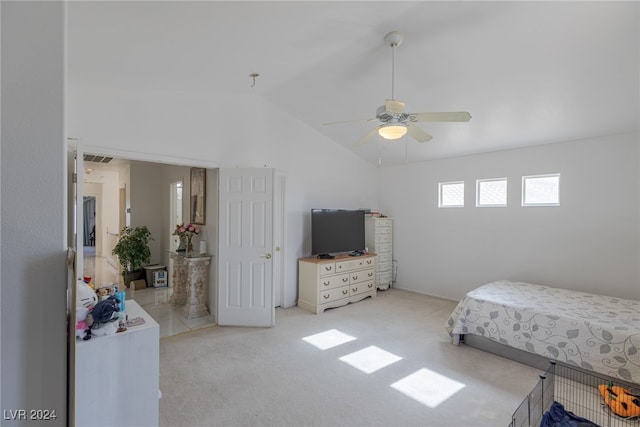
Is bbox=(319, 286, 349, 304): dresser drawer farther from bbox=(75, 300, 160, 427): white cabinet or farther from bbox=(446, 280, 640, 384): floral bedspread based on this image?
bbox=(75, 300, 160, 427): white cabinet

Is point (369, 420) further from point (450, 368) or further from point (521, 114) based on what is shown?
point (521, 114)

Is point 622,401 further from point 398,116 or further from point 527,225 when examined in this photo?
point 398,116

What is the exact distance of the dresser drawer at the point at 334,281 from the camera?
4461 mm

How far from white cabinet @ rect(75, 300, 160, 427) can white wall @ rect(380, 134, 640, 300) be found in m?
4.62

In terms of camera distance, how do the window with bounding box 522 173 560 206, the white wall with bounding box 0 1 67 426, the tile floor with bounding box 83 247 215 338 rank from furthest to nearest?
the window with bounding box 522 173 560 206 < the tile floor with bounding box 83 247 215 338 < the white wall with bounding box 0 1 67 426

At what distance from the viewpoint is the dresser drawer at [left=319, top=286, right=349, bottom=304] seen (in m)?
4.45

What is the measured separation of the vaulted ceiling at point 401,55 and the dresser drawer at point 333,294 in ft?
A: 8.68

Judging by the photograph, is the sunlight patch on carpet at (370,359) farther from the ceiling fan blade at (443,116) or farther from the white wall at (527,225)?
the white wall at (527,225)

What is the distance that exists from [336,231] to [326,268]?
694 millimetres

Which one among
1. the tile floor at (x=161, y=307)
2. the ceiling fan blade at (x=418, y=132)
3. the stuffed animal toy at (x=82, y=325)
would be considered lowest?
the tile floor at (x=161, y=307)

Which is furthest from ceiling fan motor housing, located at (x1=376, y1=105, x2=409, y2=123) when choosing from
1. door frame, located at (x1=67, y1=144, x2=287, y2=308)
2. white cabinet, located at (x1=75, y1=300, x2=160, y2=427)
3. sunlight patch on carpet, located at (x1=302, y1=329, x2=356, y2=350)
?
sunlight patch on carpet, located at (x1=302, y1=329, x2=356, y2=350)

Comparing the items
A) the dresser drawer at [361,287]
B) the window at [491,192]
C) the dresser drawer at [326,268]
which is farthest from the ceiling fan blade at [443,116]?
the dresser drawer at [361,287]

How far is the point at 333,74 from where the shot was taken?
3334mm

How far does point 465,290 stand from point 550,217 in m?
1.66
